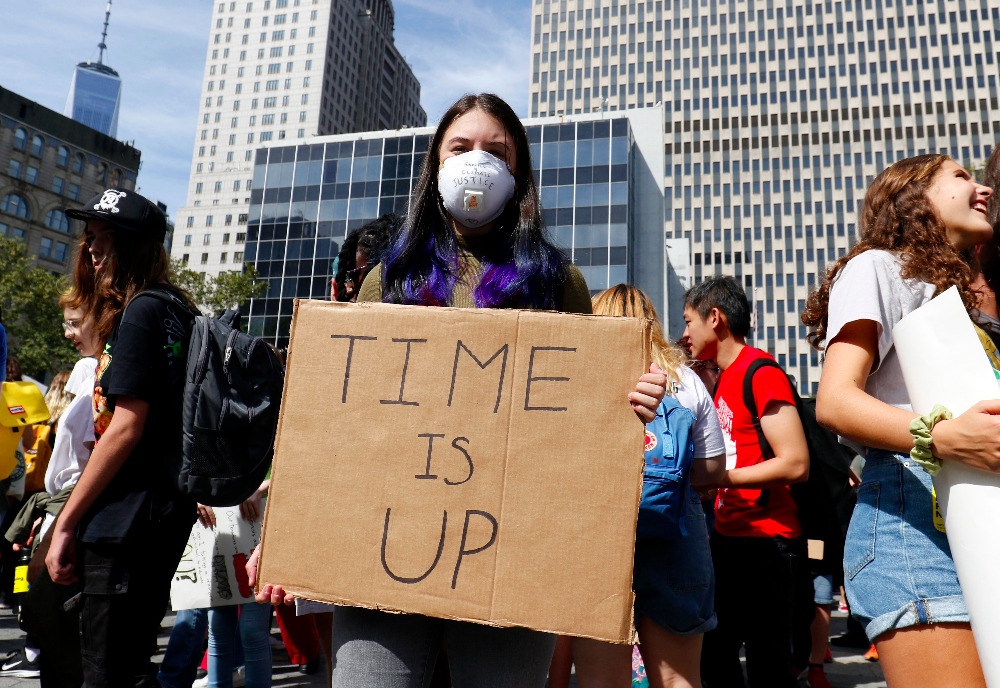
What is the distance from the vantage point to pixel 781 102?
9044 cm

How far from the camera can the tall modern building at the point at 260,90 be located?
8856 cm

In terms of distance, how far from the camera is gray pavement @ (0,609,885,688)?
443 centimetres

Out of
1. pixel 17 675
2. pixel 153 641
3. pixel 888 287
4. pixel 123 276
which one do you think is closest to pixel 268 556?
pixel 153 641

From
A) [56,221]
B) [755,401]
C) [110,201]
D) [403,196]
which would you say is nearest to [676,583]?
[755,401]

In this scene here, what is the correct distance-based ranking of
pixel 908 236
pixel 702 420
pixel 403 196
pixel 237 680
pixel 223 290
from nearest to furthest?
pixel 908 236 → pixel 702 420 → pixel 237 680 → pixel 223 290 → pixel 403 196

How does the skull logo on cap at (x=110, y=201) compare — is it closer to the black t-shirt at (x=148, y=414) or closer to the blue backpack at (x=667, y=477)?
the black t-shirt at (x=148, y=414)

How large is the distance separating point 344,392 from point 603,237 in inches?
1526

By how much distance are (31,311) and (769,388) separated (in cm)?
3674

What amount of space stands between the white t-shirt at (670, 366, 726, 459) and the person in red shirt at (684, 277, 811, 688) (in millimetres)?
166

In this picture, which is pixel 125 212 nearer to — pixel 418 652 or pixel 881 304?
pixel 418 652

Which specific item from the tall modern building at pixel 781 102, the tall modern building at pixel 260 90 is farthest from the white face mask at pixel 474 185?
the tall modern building at pixel 260 90

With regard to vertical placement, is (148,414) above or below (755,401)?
below

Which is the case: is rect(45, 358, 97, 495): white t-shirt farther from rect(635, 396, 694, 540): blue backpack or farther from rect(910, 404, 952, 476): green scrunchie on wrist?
rect(910, 404, 952, 476): green scrunchie on wrist

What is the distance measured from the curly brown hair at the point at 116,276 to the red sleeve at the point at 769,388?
2217 millimetres
